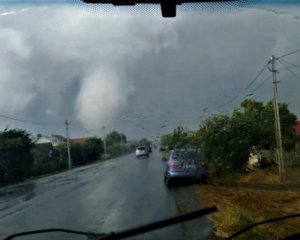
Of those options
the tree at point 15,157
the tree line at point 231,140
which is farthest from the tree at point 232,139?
the tree at point 15,157

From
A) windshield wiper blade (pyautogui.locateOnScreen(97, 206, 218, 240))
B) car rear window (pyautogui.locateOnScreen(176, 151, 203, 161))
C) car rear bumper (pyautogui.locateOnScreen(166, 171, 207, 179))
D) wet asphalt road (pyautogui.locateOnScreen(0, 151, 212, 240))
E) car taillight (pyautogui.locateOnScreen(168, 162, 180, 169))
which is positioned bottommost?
wet asphalt road (pyautogui.locateOnScreen(0, 151, 212, 240))

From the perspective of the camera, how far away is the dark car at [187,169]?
77.4ft

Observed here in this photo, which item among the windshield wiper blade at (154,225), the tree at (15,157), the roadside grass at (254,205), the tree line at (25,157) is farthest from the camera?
the tree at (15,157)

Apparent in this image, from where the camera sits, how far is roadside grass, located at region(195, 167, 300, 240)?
9.48m

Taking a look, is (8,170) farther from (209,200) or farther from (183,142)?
(209,200)

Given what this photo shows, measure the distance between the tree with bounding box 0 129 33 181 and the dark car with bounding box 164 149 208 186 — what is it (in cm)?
1741

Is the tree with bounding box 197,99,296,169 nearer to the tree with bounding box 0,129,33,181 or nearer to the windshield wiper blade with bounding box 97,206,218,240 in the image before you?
the tree with bounding box 0,129,33,181

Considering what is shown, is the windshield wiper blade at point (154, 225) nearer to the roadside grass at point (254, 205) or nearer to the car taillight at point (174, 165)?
the roadside grass at point (254, 205)

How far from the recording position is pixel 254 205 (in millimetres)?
14031

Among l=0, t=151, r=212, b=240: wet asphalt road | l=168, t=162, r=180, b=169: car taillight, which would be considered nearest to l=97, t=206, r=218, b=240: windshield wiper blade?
l=0, t=151, r=212, b=240: wet asphalt road

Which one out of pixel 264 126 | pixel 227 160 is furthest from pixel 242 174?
pixel 264 126

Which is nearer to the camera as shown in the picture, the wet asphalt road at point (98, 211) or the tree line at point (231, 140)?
the wet asphalt road at point (98, 211)

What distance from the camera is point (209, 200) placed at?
1631 cm

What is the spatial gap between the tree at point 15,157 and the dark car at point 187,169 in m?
17.4
